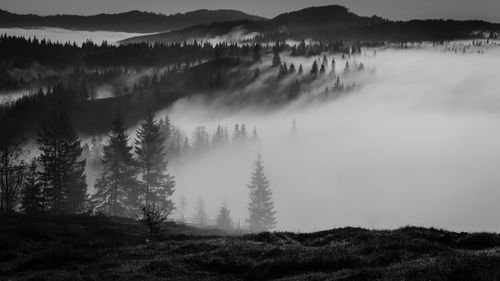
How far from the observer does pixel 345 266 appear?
21250 mm

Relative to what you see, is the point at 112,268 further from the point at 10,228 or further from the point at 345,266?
the point at 10,228

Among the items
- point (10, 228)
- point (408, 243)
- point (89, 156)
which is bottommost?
point (89, 156)

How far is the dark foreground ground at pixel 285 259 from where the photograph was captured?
59.4 feet

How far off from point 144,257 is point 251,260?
6.35 meters

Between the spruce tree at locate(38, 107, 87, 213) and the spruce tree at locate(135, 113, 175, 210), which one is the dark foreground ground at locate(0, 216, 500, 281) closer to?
the spruce tree at locate(38, 107, 87, 213)

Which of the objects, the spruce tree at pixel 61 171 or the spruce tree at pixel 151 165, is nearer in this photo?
the spruce tree at pixel 61 171

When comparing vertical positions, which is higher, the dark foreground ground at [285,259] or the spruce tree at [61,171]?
the dark foreground ground at [285,259]

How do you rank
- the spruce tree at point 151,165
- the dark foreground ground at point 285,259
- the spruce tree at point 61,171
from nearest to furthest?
1. the dark foreground ground at point 285,259
2. the spruce tree at point 61,171
3. the spruce tree at point 151,165

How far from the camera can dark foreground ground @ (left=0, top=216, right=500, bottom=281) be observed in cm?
1809

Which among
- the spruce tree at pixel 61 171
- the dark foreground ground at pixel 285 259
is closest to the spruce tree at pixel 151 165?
the spruce tree at pixel 61 171

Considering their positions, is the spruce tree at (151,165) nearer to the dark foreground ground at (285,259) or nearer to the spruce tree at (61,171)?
the spruce tree at (61,171)

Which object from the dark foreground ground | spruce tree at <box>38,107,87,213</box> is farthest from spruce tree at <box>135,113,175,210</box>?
the dark foreground ground

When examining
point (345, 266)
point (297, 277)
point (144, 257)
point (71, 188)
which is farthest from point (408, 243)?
point (71, 188)

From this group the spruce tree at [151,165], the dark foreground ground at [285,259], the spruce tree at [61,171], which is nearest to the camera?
the dark foreground ground at [285,259]
